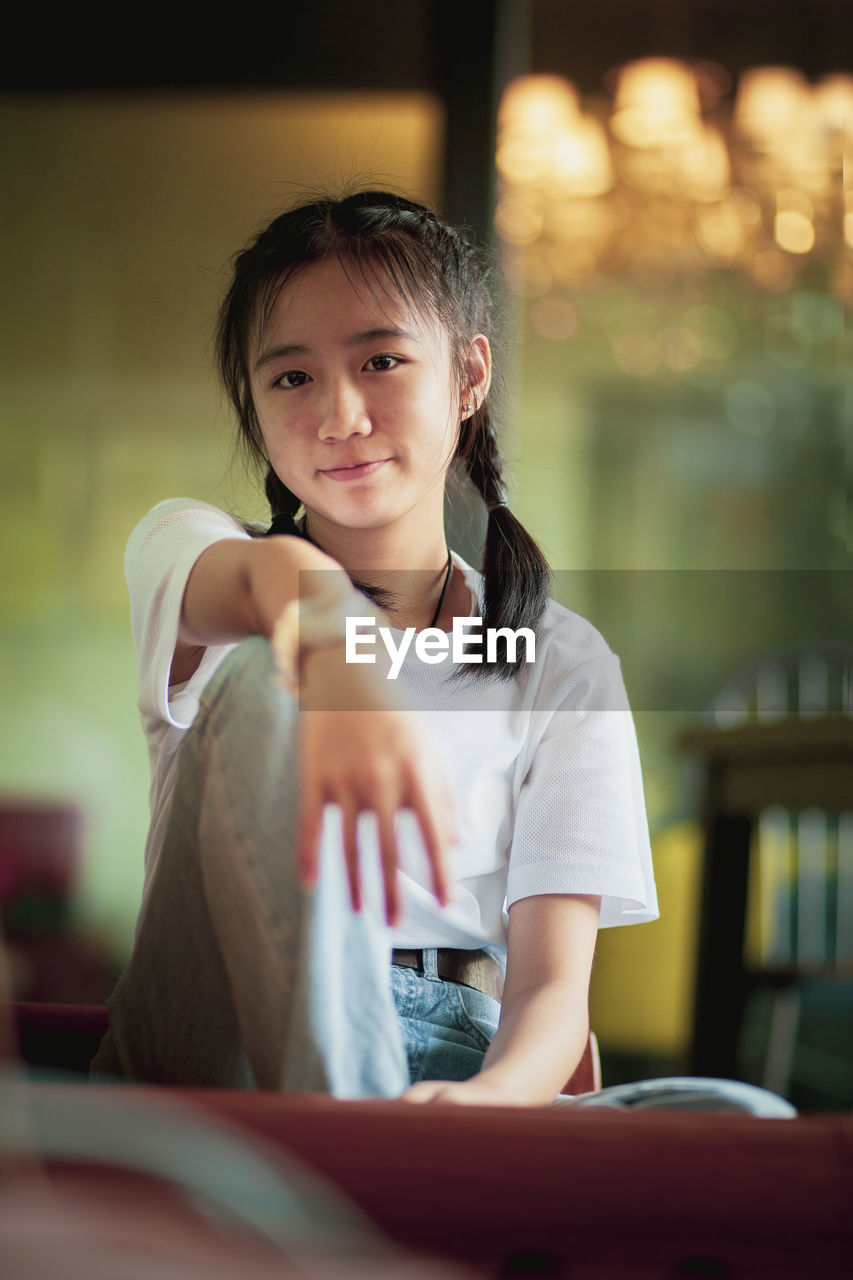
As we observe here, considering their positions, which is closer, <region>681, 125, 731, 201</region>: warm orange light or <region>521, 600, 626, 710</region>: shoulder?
<region>521, 600, 626, 710</region>: shoulder

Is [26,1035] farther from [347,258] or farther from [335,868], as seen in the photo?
[347,258]

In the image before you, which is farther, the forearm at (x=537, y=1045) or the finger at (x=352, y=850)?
the forearm at (x=537, y=1045)

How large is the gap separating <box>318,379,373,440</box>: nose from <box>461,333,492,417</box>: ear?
4.1 inches

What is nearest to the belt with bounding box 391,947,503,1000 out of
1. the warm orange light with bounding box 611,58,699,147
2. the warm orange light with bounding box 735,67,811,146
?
the warm orange light with bounding box 611,58,699,147

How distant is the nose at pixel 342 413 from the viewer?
0.61 m

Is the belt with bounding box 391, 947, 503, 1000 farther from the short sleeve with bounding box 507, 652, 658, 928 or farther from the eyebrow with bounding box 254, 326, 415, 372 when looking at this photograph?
the eyebrow with bounding box 254, 326, 415, 372

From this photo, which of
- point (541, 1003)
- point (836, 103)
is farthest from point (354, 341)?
point (836, 103)

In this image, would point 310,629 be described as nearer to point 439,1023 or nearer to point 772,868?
point 439,1023

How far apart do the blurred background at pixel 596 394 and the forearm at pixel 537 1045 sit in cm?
74

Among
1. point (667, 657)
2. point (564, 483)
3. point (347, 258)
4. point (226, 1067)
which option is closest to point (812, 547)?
point (667, 657)

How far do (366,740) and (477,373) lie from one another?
39 cm

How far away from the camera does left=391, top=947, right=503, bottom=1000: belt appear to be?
61cm

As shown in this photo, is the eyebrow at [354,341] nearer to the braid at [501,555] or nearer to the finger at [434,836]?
the braid at [501,555]

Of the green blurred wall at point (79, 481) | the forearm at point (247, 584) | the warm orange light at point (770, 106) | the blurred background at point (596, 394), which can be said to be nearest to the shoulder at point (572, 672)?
the forearm at point (247, 584)
